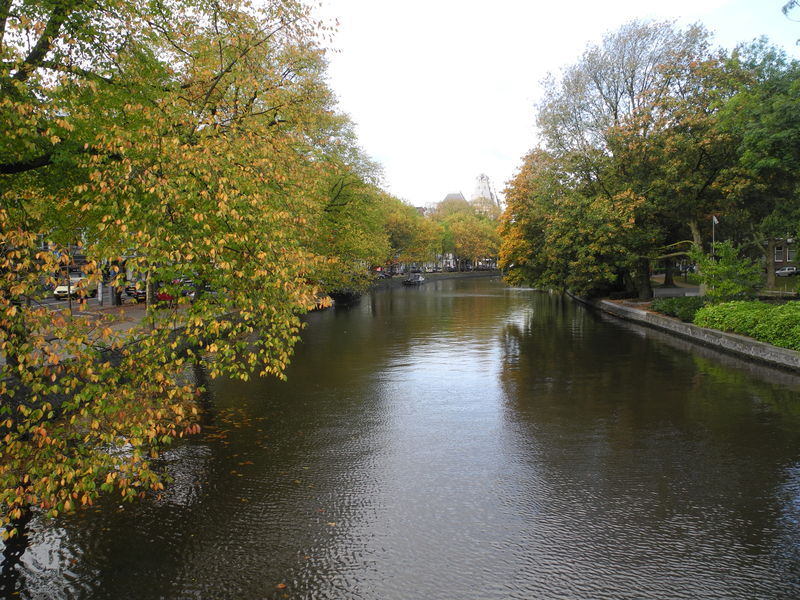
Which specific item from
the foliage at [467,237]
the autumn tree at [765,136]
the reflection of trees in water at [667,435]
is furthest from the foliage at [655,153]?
the foliage at [467,237]

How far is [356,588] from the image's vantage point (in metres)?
5.20

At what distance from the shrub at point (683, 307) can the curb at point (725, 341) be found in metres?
0.36

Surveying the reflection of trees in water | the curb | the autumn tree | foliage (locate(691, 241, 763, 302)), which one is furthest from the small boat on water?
the reflection of trees in water

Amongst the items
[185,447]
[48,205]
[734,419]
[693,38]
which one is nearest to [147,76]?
[48,205]

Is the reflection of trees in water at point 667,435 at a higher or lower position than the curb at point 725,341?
lower

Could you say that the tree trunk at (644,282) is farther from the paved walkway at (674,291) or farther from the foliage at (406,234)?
the foliage at (406,234)

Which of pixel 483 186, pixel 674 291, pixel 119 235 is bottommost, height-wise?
pixel 674 291

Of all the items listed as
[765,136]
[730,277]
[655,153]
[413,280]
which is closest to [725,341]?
[730,277]

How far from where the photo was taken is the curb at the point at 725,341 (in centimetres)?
1575

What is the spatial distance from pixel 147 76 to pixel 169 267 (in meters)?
5.43

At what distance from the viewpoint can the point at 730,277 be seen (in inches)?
922

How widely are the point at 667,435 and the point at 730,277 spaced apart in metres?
16.4

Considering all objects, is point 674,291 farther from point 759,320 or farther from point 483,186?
point 483,186

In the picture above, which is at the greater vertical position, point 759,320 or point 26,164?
point 26,164
